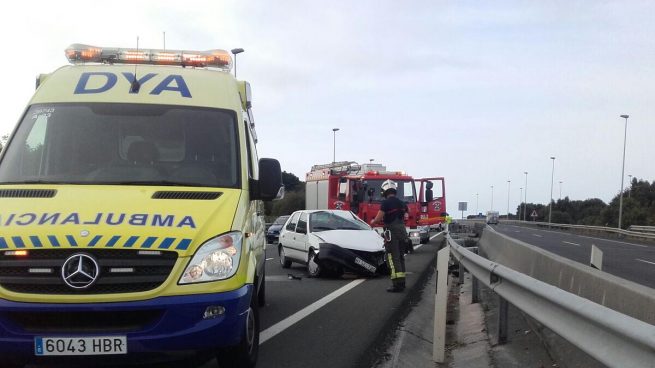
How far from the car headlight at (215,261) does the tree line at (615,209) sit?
236ft

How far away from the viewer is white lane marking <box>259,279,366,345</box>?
7133mm

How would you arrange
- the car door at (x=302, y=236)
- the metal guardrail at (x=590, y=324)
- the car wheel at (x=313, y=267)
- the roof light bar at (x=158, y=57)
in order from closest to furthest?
the metal guardrail at (x=590, y=324)
the roof light bar at (x=158, y=57)
the car wheel at (x=313, y=267)
the car door at (x=302, y=236)

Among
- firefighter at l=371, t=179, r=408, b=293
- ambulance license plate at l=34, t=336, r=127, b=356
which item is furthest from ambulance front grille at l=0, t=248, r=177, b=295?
firefighter at l=371, t=179, r=408, b=293

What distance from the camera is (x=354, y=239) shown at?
43.2 ft

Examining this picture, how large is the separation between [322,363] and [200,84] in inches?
112

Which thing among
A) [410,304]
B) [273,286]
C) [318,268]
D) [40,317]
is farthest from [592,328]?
[318,268]

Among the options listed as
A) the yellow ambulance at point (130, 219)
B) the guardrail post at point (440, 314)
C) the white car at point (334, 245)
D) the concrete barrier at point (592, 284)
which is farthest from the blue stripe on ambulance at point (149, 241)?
the white car at point (334, 245)

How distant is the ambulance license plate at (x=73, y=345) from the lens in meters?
4.21

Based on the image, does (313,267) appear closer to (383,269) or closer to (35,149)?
(383,269)

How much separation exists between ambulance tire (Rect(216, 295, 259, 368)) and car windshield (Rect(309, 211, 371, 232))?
8786mm

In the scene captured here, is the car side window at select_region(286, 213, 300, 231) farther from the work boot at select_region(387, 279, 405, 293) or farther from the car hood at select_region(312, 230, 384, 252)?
the work boot at select_region(387, 279, 405, 293)

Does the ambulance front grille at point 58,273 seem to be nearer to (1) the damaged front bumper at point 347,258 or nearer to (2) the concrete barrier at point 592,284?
(2) the concrete barrier at point 592,284

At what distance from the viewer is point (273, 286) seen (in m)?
11.7

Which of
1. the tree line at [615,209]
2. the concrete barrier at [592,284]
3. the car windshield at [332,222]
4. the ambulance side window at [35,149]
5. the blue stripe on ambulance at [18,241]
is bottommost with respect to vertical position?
the tree line at [615,209]
